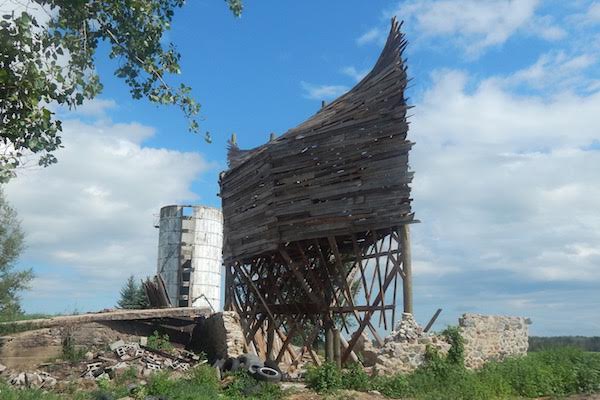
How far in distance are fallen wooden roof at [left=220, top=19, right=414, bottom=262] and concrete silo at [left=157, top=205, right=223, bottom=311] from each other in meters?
12.4

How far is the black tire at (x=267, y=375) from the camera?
15750 mm

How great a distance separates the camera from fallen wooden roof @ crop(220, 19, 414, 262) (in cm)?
1786

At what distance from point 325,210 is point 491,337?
6.10 metres

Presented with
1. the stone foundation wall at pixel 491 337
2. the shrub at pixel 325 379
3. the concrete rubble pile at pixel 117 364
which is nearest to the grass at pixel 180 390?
the shrub at pixel 325 379

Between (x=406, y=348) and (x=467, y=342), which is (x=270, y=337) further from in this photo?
(x=467, y=342)

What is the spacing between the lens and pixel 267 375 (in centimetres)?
1586

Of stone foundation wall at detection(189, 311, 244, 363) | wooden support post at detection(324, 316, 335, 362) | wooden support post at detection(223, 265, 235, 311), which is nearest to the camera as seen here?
stone foundation wall at detection(189, 311, 244, 363)

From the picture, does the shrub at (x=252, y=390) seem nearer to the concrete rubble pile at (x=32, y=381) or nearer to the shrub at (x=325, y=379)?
the shrub at (x=325, y=379)

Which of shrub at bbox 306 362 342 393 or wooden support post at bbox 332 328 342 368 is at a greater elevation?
wooden support post at bbox 332 328 342 368

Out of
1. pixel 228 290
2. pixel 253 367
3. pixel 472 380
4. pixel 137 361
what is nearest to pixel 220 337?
pixel 137 361

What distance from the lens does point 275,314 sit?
23.3 m

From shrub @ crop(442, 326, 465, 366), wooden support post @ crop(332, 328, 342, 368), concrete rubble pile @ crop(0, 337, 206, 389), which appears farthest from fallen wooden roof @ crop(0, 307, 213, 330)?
shrub @ crop(442, 326, 465, 366)

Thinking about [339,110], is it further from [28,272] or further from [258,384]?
[28,272]

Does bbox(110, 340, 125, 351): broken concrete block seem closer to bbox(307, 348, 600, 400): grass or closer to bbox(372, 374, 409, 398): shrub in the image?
bbox(307, 348, 600, 400): grass
